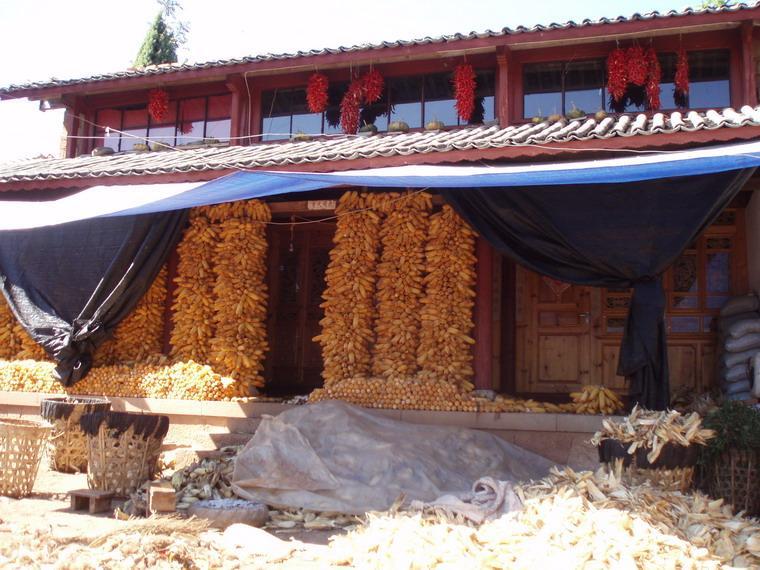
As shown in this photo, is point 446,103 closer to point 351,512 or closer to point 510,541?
point 351,512

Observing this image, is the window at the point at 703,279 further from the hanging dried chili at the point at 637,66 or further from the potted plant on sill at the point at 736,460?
the potted plant on sill at the point at 736,460

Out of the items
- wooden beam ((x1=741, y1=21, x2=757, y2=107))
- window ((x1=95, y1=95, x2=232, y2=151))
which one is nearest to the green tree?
window ((x1=95, y1=95, x2=232, y2=151))

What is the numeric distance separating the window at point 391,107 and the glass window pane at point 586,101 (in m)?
1.01

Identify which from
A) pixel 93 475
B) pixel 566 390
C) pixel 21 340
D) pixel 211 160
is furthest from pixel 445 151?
pixel 21 340

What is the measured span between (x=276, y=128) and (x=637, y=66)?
4.98 metres

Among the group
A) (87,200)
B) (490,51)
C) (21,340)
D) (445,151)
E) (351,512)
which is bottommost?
(351,512)

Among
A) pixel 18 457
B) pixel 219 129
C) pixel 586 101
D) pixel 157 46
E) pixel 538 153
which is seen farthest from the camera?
pixel 157 46

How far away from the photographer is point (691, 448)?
5309 millimetres

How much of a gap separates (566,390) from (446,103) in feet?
13.6

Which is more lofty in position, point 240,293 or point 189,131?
point 189,131

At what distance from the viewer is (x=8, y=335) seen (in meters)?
9.30

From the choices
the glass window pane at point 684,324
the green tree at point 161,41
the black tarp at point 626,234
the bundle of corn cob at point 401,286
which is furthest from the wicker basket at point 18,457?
the green tree at point 161,41

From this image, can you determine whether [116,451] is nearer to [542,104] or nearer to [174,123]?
[174,123]

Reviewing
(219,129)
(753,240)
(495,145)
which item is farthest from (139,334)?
(753,240)
